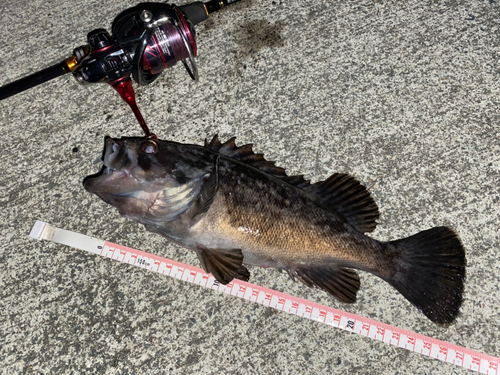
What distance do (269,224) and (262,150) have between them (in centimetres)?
85

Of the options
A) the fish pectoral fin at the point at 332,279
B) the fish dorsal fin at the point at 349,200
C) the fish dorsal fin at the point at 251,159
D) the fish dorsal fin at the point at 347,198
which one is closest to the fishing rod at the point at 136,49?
the fish dorsal fin at the point at 251,159

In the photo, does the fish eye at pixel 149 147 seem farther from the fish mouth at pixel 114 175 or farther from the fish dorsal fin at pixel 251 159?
the fish dorsal fin at pixel 251 159

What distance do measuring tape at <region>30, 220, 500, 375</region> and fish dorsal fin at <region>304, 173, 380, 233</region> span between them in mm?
703

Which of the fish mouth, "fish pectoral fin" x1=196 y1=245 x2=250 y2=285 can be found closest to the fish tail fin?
"fish pectoral fin" x1=196 y1=245 x2=250 y2=285

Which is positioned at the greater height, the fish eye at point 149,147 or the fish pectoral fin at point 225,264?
the fish eye at point 149,147

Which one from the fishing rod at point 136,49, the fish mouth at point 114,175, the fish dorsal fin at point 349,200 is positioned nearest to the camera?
the fish mouth at point 114,175

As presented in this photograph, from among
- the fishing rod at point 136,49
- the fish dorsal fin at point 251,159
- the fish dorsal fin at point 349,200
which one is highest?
the fishing rod at point 136,49

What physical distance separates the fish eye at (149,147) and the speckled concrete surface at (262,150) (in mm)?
708

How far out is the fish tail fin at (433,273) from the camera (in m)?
2.43

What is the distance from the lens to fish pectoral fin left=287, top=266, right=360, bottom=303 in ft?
8.05

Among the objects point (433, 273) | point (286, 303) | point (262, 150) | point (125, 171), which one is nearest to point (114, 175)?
point (125, 171)

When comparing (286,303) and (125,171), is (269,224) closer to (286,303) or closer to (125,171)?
(286,303)

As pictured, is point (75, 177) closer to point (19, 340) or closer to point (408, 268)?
Answer: point (19, 340)

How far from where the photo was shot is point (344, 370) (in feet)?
8.37
